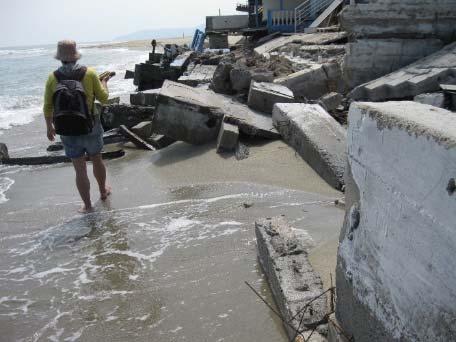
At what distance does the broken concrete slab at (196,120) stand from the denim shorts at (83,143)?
1.79 m

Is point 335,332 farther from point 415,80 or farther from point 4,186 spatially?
point 4,186

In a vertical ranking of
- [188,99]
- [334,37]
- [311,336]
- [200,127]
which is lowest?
[311,336]

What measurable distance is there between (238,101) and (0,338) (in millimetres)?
5587

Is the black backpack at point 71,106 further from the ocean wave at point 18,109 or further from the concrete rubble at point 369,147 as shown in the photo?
the ocean wave at point 18,109

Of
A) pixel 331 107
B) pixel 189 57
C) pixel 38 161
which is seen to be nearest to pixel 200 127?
pixel 331 107

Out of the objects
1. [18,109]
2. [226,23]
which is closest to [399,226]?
[18,109]

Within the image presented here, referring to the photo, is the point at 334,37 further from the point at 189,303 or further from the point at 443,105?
the point at 189,303

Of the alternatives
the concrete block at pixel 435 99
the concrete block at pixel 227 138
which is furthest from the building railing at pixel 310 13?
the concrete block at pixel 435 99

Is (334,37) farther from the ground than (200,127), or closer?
farther from the ground

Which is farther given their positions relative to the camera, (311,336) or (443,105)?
(443,105)

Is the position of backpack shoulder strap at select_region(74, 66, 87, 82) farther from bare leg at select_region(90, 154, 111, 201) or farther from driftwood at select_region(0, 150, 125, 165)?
driftwood at select_region(0, 150, 125, 165)

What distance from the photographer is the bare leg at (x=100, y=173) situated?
5.06 m

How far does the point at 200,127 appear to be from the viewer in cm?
668

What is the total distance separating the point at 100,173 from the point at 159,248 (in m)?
1.65
